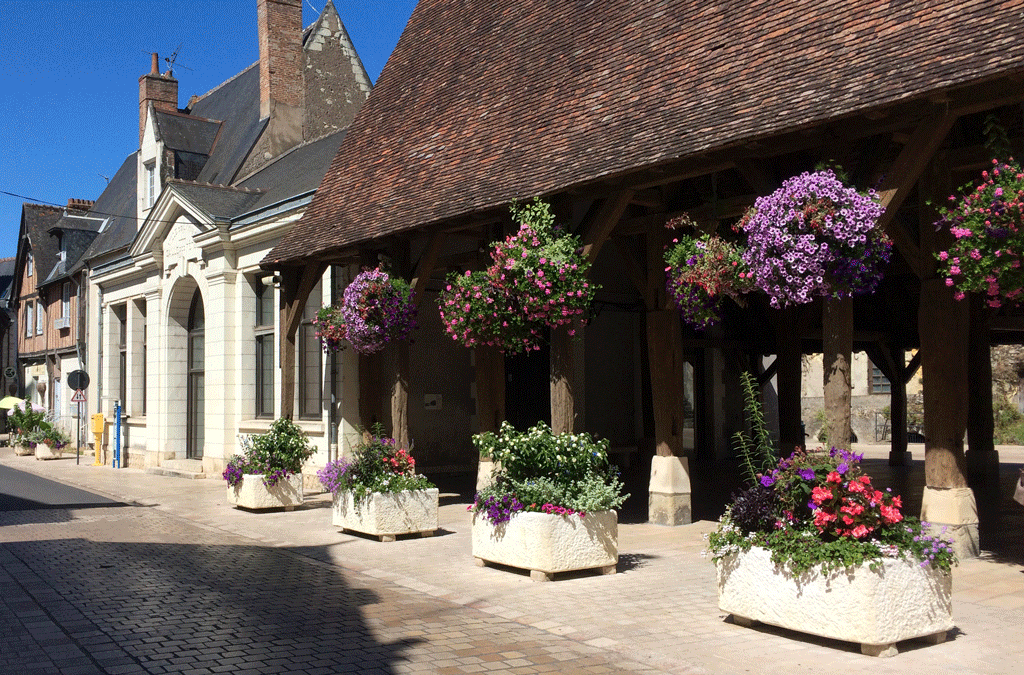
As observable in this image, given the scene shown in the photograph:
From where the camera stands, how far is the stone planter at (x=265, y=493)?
13.1 metres

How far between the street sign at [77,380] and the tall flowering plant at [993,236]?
21.6 m

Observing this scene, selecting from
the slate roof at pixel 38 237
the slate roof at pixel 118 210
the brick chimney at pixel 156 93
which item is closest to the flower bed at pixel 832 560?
the slate roof at pixel 118 210

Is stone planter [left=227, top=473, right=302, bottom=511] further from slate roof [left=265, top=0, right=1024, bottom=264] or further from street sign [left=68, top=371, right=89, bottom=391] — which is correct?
street sign [left=68, top=371, right=89, bottom=391]

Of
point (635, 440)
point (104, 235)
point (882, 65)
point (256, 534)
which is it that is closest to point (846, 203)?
point (882, 65)

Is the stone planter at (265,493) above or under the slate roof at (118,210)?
under

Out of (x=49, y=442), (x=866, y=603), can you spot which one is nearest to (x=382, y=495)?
(x=866, y=603)

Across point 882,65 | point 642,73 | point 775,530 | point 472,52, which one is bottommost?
point 775,530

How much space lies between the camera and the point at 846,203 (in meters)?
7.06

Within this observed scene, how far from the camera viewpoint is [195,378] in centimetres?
2102

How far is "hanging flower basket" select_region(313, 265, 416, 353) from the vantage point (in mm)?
12055

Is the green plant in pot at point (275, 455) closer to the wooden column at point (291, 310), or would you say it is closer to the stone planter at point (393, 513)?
the wooden column at point (291, 310)

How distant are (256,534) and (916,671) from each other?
7936 mm

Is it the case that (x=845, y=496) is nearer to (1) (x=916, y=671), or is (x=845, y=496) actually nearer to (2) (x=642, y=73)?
(1) (x=916, y=671)

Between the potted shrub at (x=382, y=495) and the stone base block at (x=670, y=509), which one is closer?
the potted shrub at (x=382, y=495)
